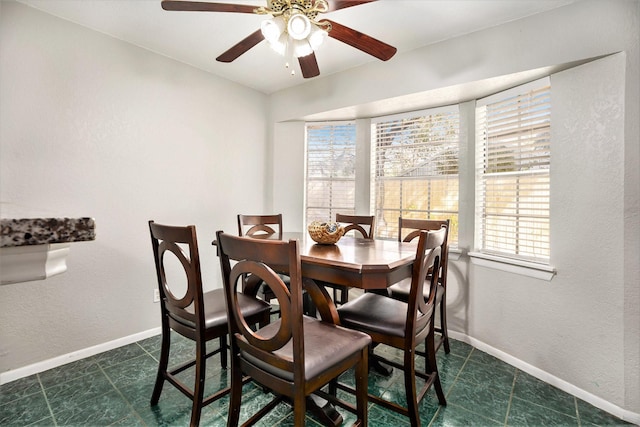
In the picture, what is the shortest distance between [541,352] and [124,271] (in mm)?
3197

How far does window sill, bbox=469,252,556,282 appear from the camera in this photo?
7.05ft

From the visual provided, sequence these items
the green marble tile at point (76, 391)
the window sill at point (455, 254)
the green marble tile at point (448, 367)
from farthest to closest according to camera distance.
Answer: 1. the window sill at point (455, 254)
2. the green marble tile at point (448, 367)
3. the green marble tile at point (76, 391)

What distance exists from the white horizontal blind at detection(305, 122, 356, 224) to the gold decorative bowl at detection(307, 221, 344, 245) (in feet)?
4.76

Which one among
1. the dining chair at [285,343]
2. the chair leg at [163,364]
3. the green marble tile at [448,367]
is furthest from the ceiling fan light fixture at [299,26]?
the green marble tile at [448,367]

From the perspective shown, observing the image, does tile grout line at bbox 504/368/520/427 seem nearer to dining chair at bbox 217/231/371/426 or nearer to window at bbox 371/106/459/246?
dining chair at bbox 217/231/371/426

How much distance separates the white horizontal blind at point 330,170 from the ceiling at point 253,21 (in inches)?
33.4

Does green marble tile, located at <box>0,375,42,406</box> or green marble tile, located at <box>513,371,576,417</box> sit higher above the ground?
green marble tile, located at <box>0,375,42,406</box>

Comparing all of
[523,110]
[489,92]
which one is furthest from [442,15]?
[523,110]

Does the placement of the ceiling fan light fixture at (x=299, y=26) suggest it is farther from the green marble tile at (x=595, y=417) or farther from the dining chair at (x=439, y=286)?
the green marble tile at (x=595, y=417)

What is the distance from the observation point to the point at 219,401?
186 cm

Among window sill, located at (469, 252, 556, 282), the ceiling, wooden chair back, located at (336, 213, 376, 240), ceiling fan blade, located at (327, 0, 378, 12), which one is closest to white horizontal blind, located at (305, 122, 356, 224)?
wooden chair back, located at (336, 213, 376, 240)

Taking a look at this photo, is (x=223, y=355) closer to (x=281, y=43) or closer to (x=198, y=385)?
(x=198, y=385)

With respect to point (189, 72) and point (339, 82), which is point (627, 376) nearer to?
point (339, 82)

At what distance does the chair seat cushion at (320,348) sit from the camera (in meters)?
1.22
